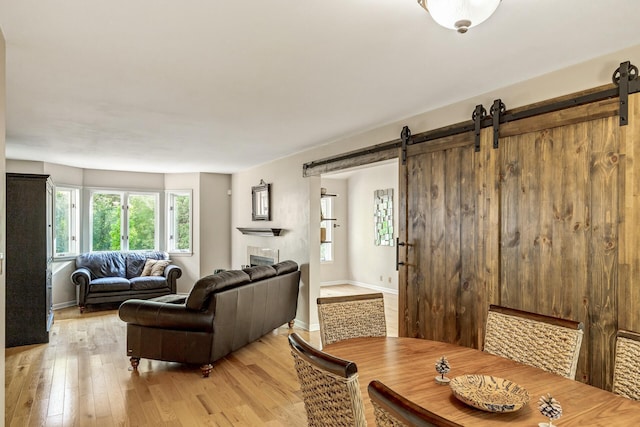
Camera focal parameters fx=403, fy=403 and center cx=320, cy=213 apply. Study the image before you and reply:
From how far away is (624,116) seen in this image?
218cm

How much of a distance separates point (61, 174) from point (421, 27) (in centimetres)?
685

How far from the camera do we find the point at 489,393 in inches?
57.1

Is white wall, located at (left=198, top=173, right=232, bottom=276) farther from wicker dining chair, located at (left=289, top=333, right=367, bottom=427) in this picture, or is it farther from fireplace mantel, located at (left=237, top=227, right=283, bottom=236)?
wicker dining chair, located at (left=289, top=333, right=367, bottom=427)

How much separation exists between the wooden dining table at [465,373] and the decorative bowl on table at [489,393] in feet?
0.10

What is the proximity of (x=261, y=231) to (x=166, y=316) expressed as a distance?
2861 mm

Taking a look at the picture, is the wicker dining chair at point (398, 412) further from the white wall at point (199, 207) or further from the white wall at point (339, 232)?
the white wall at point (339, 232)

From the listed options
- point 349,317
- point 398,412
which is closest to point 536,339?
point 349,317

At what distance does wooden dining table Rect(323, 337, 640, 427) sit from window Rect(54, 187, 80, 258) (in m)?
6.48

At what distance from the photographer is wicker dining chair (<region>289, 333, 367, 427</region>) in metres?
1.16

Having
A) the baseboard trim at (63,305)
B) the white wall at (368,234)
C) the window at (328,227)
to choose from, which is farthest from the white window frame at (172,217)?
the white wall at (368,234)

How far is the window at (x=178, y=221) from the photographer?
26.4ft

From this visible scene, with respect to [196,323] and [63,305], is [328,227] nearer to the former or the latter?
[63,305]

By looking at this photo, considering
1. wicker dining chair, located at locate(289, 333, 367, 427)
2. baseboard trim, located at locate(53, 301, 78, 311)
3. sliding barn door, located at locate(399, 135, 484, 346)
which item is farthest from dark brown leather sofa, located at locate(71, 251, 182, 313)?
wicker dining chair, located at locate(289, 333, 367, 427)

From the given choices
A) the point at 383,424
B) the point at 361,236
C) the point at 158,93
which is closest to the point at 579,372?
the point at 383,424
